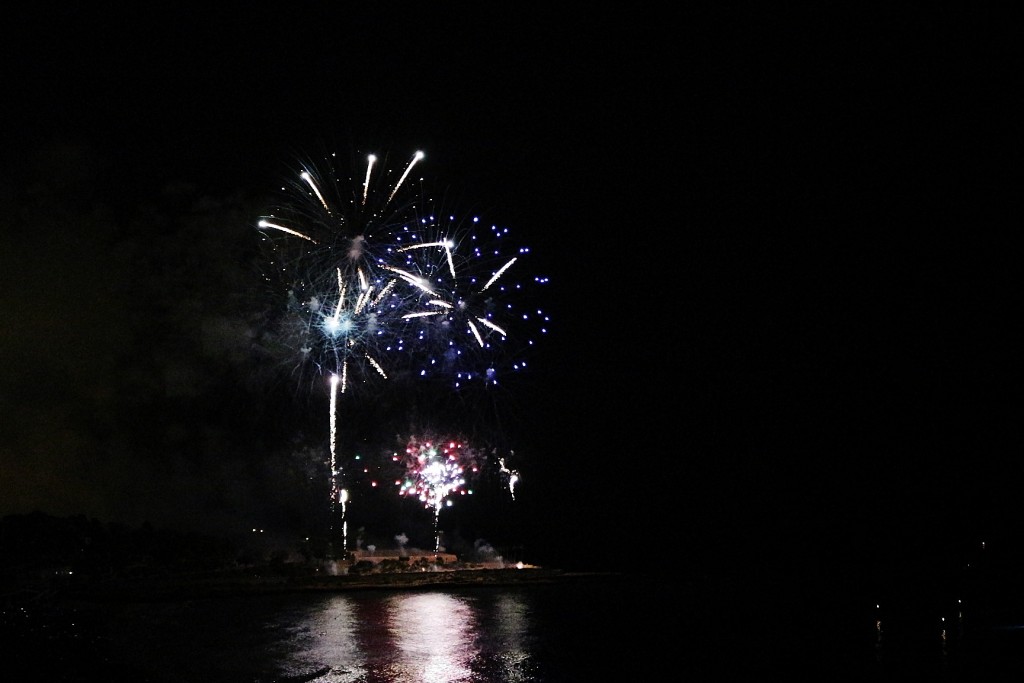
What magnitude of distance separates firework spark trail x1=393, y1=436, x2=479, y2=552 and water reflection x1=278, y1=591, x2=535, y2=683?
33.5ft

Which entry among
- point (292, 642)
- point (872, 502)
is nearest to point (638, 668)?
point (292, 642)

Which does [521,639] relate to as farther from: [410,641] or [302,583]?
[302,583]

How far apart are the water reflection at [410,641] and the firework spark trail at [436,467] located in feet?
33.5

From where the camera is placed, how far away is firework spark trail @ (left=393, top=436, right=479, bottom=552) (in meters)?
28.0

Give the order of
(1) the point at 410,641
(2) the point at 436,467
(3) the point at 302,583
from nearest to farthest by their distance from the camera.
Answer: (1) the point at 410,641 < (3) the point at 302,583 < (2) the point at 436,467

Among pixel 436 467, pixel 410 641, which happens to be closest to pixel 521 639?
pixel 410 641

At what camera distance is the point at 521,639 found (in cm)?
1244

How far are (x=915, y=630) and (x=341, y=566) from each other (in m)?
15.9

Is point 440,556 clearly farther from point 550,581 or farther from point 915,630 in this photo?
point 915,630

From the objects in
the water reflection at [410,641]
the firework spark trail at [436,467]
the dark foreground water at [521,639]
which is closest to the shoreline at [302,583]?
the dark foreground water at [521,639]

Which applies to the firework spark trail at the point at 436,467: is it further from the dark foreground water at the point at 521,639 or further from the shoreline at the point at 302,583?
the dark foreground water at the point at 521,639

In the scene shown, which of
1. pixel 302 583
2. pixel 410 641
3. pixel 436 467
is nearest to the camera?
pixel 410 641

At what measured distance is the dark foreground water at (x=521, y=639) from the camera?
32.9 ft

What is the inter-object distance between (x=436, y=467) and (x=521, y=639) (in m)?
16.2
